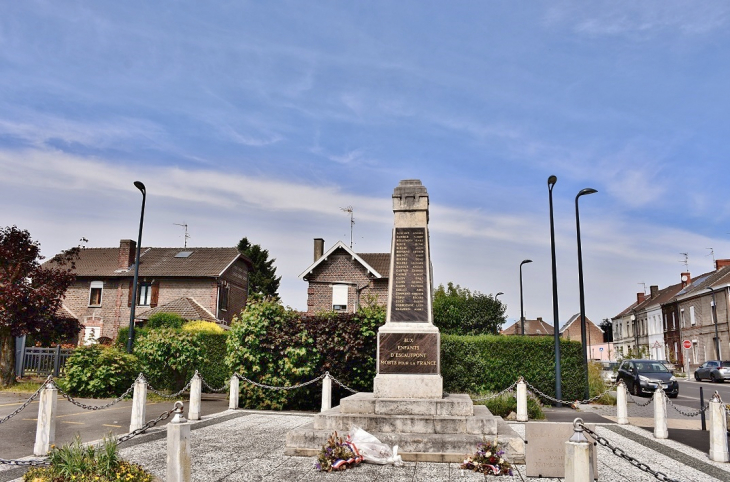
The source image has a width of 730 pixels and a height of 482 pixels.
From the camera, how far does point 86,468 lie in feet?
19.2

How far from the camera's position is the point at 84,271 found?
121 ft

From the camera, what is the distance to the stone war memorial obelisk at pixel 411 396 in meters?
8.83

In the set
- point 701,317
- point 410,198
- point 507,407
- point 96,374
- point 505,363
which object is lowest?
point 507,407

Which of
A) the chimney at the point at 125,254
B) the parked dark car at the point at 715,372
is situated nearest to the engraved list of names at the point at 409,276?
the chimney at the point at 125,254

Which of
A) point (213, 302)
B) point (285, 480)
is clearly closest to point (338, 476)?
point (285, 480)

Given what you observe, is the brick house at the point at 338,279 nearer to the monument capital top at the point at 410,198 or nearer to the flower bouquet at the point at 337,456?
the monument capital top at the point at 410,198

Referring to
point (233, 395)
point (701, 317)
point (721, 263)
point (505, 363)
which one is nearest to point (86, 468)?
point (233, 395)

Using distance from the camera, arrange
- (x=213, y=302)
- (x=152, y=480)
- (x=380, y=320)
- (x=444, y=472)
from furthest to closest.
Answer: (x=213, y=302) → (x=380, y=320) → (x=444, y=472) → (x=152, y=480)

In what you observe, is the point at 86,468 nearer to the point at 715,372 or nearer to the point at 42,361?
the point at 42,361

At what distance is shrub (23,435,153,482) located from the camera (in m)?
5.75

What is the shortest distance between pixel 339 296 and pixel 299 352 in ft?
58.6

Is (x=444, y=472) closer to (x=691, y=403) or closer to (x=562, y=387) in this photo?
(x=562, y=387)

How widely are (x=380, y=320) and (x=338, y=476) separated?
858cm

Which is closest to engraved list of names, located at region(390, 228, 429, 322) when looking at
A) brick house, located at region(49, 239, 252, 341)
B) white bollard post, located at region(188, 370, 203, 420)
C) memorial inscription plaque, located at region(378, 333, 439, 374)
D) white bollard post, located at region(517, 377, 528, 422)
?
memorial inscription plaque, located at region(378, 333, 439, 374)
